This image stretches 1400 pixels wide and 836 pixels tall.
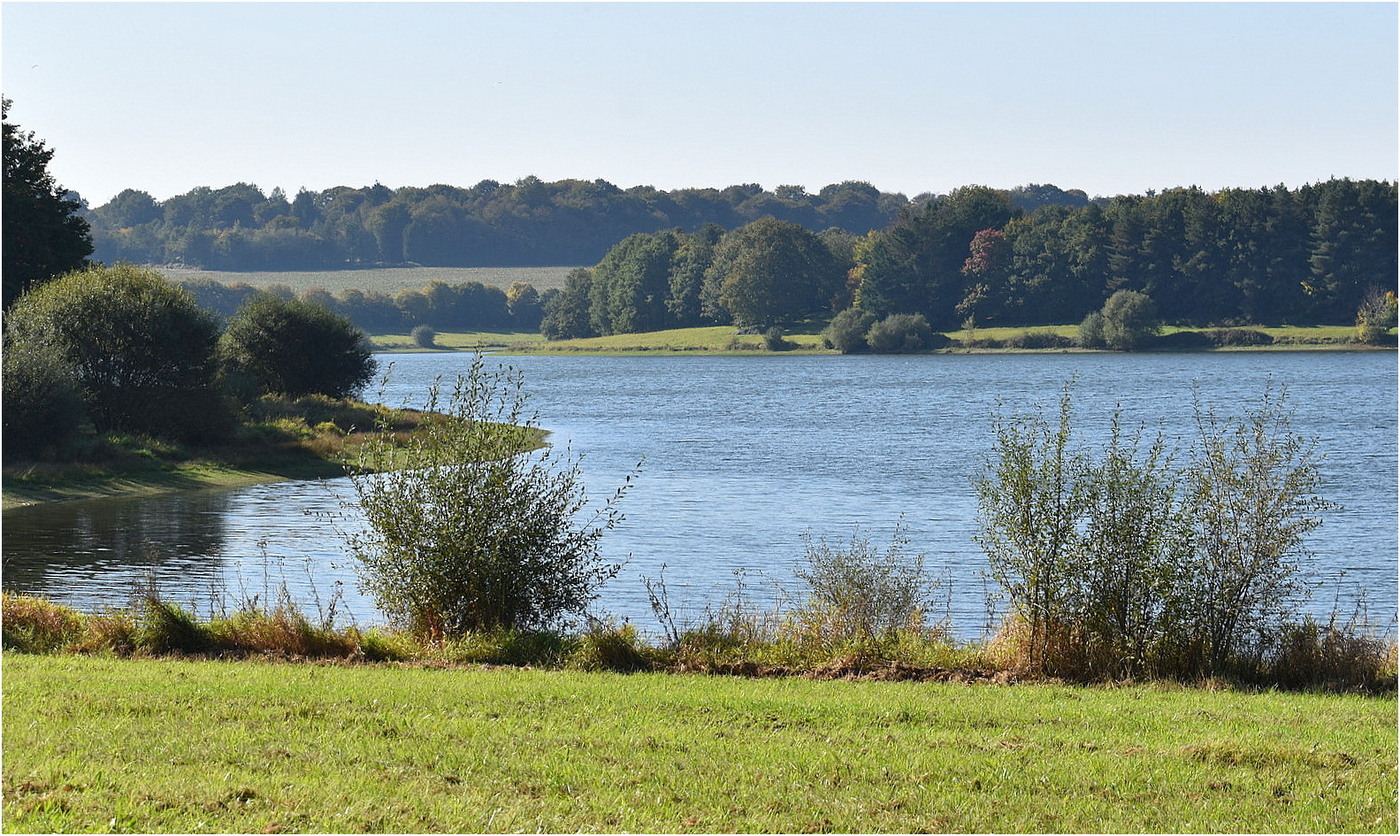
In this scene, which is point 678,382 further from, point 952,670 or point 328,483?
point 952,670

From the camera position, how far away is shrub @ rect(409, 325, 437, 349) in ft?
614

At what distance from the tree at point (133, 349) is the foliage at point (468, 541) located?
109ft

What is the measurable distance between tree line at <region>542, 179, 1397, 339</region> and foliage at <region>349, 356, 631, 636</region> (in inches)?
4900

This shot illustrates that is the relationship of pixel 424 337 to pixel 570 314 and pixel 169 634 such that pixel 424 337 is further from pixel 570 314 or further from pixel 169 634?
pixel 169 634

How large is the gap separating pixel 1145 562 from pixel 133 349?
4053 centimetres

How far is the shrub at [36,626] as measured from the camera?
15383mm

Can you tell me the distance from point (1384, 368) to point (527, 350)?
109 metres

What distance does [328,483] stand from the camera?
4584 centimetres

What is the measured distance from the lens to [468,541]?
1703 centimetres

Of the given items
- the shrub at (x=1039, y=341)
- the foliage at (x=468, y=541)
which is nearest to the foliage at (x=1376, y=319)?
the shrub at (x=1039, y=341)

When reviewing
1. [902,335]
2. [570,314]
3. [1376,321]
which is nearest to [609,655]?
[1376,321]

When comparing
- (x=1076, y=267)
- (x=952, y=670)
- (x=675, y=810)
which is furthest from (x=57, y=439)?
(x=1076, y=267)

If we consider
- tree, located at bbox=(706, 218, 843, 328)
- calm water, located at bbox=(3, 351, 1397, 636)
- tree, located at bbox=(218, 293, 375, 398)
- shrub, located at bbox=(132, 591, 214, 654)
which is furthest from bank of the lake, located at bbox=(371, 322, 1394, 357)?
shrub, located at bbox=(132, 591, 214, 654)

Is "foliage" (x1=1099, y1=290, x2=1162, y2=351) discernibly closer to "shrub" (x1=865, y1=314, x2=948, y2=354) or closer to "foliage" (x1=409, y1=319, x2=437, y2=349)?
"shrub" (x1=865, y1=314, x2=948, y2=354)
